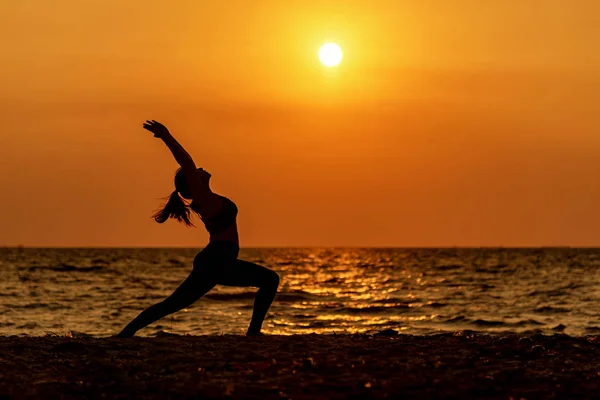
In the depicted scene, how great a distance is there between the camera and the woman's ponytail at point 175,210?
442 inches

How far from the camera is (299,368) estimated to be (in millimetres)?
9562

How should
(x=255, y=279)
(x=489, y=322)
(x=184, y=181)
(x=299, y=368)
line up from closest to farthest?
(x=299, y=368)
(x=184, y=181)
(x=255, y=279)
(x=489, y=322)

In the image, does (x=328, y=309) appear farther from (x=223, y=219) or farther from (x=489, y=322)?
(x=223, y=219)

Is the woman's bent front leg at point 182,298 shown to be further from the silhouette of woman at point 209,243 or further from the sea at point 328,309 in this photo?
the sea at point 328,309

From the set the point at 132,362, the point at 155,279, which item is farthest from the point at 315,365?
the point at 155,279

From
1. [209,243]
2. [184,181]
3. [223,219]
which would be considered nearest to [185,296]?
[209,243]

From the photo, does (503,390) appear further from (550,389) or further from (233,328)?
(233,328)

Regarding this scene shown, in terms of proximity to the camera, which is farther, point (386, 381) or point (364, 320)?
point (364, 320)

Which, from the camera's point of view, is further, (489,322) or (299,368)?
(489,322)

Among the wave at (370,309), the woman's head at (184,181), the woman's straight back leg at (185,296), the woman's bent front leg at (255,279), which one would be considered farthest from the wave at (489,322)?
the woman's head at (184,181)

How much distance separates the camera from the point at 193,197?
11.0 meters

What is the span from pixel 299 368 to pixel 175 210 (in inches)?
110

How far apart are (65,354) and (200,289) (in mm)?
1755

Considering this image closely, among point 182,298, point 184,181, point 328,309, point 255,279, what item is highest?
point 184,181
